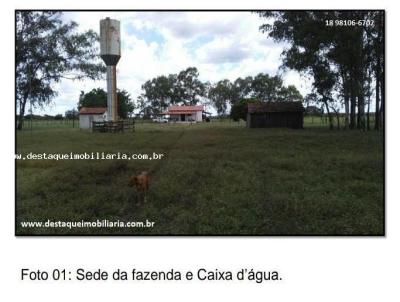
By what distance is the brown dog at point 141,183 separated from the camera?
29.9 feet

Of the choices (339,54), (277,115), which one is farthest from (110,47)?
(277,115)

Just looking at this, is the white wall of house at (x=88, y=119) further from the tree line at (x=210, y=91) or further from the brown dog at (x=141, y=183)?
the brown dog at (x=141, y=183)

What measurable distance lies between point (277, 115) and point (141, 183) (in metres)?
19.0

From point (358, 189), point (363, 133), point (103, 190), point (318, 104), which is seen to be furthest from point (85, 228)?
point (318, 104)

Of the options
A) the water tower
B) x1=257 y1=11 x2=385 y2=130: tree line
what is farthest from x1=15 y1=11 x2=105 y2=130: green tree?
x1=257 y1=11 x2=385 y2=130: tree line

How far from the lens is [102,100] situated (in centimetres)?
1391

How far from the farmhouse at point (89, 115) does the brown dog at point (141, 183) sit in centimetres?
539

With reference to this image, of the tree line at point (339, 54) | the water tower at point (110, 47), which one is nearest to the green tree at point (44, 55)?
the water tower at point (110, 47)

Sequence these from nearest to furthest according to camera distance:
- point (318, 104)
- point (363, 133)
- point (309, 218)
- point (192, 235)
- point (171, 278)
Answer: point (171, 278)
point (192, 235)
point (309, 218)
point (363, 133)
point (318, 104)

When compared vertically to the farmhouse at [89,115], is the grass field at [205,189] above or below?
below

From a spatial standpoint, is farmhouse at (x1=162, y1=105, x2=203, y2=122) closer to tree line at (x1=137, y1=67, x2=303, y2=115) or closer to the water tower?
tree line at (x1=137, y1=67, x2=303, y2=115)

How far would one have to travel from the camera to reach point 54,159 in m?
9.51

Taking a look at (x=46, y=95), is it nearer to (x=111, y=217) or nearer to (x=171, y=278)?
(x=111, y=217)

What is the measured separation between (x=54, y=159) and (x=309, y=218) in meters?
6.41
